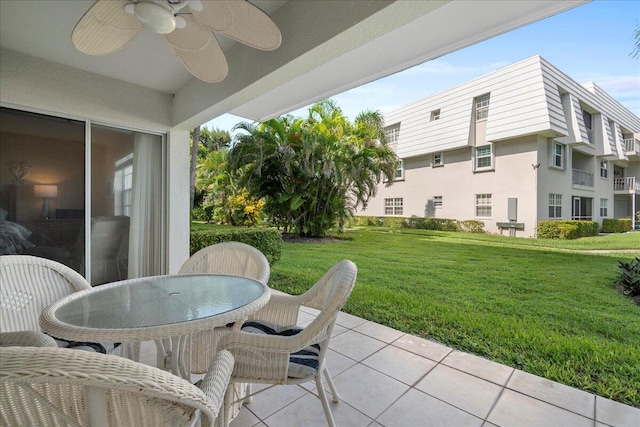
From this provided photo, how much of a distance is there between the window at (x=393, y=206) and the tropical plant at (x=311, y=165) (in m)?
4.23

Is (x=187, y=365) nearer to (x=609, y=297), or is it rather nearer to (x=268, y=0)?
(x=268, y=0)

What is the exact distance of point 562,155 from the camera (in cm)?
1002

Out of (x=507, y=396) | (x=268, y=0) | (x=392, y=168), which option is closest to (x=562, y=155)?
(x=392, y=168)

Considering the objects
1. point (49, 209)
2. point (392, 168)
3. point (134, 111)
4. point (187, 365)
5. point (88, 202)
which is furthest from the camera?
point (392, 168)

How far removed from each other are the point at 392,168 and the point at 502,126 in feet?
14.1

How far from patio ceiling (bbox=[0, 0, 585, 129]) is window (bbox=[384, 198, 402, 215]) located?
1093 cm

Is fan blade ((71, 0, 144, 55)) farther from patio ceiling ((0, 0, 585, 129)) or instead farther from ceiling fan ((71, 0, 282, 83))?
patio ceiling ((0, 0, 585, 129))

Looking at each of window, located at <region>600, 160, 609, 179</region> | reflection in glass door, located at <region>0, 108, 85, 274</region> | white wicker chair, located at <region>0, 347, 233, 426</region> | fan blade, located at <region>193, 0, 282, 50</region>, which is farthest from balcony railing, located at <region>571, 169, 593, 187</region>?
reflection in glass door, located at <region>0, 108, 85, 274</region>

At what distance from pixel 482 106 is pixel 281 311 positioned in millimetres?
12066

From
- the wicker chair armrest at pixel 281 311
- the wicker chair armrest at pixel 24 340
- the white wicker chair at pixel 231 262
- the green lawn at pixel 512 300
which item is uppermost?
the white wicker chair at pixel 231 262

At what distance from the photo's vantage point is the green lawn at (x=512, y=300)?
2.45m

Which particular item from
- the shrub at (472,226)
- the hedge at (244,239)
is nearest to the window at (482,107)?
the shrub at (472,226)

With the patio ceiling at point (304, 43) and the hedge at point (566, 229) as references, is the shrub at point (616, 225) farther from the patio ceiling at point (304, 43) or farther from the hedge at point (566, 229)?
the patio ceiling at point (304, 43)

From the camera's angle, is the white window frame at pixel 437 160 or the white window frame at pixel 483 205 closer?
the white window frame at pixel 483 205
